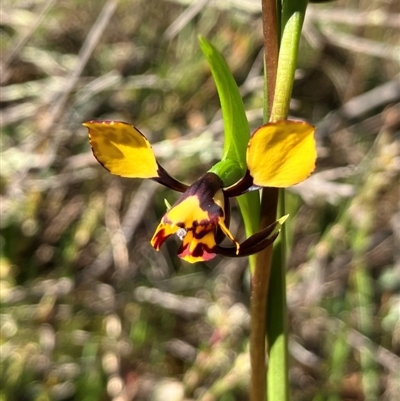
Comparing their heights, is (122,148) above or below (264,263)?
above

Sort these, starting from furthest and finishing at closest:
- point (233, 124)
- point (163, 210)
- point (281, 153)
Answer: point (163, 210)
point (233, 124)
point (281, 153)

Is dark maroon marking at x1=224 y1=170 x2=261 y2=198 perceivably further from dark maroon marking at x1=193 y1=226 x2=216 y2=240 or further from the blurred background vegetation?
the blurred background vegetation

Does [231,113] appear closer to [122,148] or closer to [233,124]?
[233,124]

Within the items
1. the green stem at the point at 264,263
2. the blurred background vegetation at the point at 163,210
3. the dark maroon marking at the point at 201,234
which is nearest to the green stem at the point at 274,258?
the green stem at the point at 264,263

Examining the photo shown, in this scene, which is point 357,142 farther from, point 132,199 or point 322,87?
point 132,199

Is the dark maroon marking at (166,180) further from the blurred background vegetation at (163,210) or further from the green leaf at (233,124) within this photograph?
the blurred background vegetation at (163,210)

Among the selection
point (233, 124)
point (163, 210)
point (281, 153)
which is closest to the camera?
point (281, 153)

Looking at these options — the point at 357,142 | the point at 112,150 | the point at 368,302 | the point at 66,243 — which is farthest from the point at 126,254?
the point at 112,150

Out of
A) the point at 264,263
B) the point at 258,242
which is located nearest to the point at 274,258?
the point at 264,263
